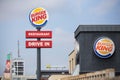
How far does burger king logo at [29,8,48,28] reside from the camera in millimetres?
82125

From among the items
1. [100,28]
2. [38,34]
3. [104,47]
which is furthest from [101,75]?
[100,28]

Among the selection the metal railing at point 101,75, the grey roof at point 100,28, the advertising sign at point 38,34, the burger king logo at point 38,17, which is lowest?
the metal railing at point 101,75

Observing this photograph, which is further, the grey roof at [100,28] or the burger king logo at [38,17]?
the grey roof at [100,28]

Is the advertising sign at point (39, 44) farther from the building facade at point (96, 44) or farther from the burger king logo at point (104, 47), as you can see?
the burger king logo at point (104, 47)

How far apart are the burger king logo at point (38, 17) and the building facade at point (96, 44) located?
10.2 m

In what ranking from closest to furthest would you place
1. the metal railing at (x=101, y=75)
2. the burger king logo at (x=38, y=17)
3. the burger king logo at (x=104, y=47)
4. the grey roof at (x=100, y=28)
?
1. the metal railing at (x=101, y=75)
2. the burger king logo at (x=38, y=17)
3. the burger king logo at (x=104, y=47)
4. the grey roof at (x=100, y=28)

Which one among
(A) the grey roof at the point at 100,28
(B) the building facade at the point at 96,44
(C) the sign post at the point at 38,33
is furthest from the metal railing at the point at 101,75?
(A) the grey roof at the point at 100,28

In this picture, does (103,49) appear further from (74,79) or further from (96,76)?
(96,76)

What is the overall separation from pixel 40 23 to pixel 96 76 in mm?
22742

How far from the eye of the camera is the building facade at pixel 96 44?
→ 88.7 m

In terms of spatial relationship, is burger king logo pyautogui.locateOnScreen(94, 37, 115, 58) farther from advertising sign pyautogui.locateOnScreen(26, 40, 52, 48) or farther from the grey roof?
advertising sign pyautogui.locateOnScreen(26, 40, 52, 48)

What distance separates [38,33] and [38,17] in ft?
11.0

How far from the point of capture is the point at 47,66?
158125 millimetres

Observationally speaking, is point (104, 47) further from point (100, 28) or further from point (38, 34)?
point (38, 34)
